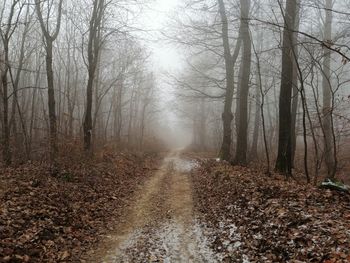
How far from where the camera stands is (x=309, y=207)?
283 inches

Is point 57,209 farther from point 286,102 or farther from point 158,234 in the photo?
point 286,102

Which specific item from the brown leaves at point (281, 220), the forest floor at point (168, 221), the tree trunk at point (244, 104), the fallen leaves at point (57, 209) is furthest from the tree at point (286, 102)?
the fallen leaves at point (57, 209)

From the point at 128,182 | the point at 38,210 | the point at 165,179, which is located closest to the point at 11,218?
the point at 38,210

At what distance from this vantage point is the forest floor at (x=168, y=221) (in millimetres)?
6086

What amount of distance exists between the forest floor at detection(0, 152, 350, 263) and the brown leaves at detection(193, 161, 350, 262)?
19 mm

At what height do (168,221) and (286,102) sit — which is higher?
(286,102)

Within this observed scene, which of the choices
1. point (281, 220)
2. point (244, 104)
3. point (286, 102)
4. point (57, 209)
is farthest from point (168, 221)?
point (244, 104)

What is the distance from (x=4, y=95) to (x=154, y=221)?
821 centimetres

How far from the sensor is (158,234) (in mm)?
7926

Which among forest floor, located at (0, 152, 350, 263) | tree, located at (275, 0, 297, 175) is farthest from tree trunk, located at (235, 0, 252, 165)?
forest floor, located at (0, 152, 350, 263)

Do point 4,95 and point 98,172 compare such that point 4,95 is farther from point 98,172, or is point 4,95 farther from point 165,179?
point 165,179

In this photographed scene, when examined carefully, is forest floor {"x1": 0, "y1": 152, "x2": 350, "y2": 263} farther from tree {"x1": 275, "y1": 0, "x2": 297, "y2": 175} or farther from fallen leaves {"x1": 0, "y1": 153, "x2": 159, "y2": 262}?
tree {"x1": 275, "y1": 0, "x2": 297, "y2": 175}

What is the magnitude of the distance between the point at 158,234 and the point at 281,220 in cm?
274

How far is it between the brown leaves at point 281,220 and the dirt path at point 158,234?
1.70ft
